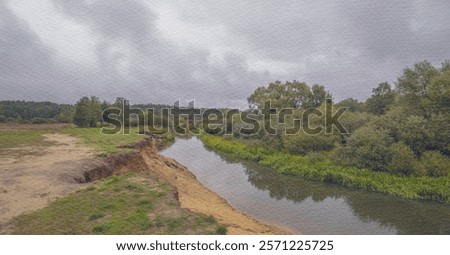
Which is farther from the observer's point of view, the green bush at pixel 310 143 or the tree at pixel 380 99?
the tree at pixel 380 99

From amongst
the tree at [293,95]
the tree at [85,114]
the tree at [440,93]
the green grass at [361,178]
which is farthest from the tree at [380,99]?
the tree at [85,114]

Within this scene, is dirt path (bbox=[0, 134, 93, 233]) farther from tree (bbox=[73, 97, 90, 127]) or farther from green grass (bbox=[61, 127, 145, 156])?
tree (bbox=[73, 97, 90, 127])

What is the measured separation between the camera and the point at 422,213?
52.5ft

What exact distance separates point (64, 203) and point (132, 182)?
3104mm

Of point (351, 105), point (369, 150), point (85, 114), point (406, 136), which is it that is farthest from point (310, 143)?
point (351, 105)

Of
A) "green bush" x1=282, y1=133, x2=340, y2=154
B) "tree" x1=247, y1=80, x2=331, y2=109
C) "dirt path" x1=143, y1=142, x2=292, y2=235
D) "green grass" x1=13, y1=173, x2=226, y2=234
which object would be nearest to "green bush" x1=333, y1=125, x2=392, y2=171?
"green bush" x1=282, y1=133, x2=340, y2=154

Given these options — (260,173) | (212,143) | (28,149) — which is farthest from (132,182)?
(212,143)

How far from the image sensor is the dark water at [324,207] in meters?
14.6

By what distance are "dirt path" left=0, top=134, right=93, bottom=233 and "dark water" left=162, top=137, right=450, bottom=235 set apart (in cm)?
852

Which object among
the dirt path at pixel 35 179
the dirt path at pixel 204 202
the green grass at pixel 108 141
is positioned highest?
the green grass at pixel 108 141

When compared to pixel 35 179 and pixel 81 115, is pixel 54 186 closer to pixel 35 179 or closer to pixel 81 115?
pixel 35 179

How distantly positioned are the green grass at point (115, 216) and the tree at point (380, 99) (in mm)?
42208

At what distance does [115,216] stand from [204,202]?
698 cm

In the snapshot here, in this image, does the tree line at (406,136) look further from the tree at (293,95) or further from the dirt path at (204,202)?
the tree at (293,95)
